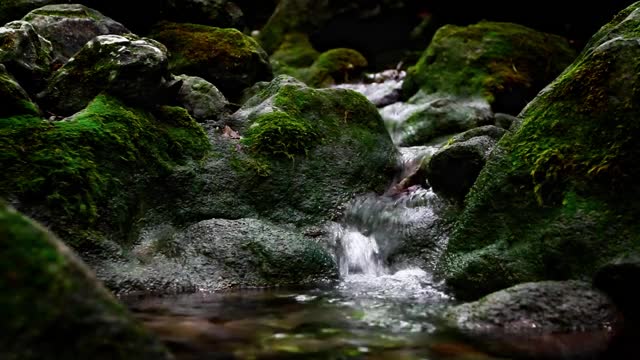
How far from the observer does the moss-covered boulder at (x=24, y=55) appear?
6062 mm

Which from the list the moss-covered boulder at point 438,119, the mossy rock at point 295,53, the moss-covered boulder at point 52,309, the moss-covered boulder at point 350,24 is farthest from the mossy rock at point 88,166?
the moss-covered boulder at point 350,24

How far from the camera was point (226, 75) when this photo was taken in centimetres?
888

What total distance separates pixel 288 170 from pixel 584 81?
3.42m

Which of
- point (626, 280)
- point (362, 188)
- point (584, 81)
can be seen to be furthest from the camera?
point (362, 188)

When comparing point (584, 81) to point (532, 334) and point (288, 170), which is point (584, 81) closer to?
point (532, 334)

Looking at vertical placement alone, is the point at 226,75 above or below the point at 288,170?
above

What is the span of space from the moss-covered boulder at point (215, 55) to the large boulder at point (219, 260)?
12.2ft

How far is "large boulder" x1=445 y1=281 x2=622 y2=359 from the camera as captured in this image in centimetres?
323

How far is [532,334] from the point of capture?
11.5ft

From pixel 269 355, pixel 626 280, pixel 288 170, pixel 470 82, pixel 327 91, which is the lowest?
pixel 269 355

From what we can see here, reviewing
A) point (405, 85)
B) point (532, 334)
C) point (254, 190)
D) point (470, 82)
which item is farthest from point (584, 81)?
point (405, 85)

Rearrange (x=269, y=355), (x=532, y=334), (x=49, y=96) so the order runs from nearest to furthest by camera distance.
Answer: (x=269, y=355)
(x=532, y=334)
(x=49, y=96)

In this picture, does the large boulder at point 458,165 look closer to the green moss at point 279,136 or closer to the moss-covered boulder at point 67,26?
the green moss at point 279,136

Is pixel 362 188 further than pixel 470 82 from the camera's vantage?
No
